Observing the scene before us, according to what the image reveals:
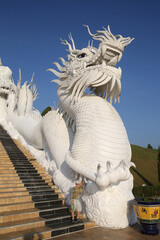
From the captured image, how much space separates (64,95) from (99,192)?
338 cm

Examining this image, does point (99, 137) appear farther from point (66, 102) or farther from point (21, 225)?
point (21, 225)

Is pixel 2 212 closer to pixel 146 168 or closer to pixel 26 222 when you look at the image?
pixel 26 222

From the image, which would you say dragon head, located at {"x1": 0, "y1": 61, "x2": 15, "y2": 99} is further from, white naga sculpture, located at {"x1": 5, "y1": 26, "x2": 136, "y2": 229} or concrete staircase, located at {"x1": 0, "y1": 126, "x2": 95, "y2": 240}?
concrete staircase, located at {"x1": 0, "y1": 126, "x2": 95, "y2": 240}

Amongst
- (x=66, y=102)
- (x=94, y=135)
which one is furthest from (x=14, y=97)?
(x=94, y=135)

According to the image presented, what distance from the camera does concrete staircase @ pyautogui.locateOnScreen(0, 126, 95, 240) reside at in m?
3.89

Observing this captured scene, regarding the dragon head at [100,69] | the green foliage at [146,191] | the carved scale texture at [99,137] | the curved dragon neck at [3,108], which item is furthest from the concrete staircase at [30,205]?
the curved dragon neck at [3,108]

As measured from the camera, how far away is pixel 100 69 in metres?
5.96

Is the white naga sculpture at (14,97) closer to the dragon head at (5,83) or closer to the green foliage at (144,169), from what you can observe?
the dragon head at (5,83)

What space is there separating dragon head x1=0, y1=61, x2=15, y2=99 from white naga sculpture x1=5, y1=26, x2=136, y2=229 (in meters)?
7.28

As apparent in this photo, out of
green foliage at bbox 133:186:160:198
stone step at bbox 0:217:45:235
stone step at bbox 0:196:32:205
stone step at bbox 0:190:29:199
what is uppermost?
stone step at bbox 0:190:29:199

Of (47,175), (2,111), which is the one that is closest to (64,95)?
(47,175)

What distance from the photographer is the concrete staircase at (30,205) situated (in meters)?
3.89

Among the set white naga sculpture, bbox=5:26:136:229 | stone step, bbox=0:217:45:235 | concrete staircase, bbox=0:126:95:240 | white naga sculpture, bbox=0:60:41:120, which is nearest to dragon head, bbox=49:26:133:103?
white naga sculpture, bbox=5:26:136:229

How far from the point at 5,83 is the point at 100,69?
9599 mm
